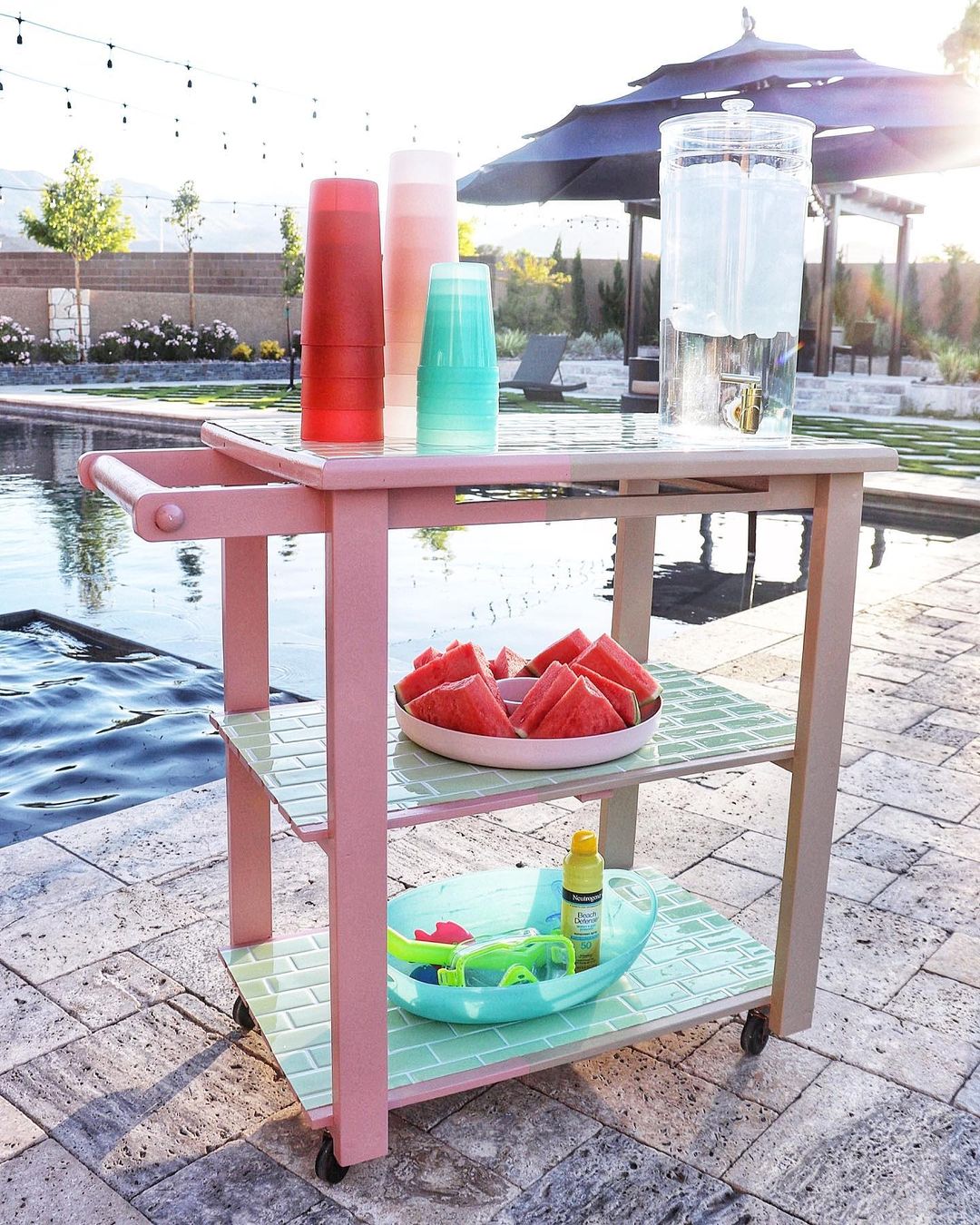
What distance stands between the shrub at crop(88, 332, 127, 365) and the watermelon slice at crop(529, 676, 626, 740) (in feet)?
60.8

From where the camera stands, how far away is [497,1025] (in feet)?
5.26

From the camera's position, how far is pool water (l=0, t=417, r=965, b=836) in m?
3.94

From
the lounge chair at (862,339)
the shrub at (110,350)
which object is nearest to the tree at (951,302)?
the lounge chair at (862,339)

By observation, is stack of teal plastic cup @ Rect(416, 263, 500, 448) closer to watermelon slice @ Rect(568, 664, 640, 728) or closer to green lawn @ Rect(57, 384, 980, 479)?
watermelon slice @ Rect(568, 664, 640, 728)

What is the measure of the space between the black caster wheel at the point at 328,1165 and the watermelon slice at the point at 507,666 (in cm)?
73

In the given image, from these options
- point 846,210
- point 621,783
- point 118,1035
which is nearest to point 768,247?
point 621,783

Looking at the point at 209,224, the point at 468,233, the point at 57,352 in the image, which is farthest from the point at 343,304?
the point at 209,224

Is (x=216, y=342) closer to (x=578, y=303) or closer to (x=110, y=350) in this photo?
(x=110, y=350)

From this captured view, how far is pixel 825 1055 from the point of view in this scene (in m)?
1.75

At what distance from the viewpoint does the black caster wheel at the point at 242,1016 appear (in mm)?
1738

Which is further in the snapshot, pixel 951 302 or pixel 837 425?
pixel 951 302

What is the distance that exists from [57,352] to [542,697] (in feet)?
61.3

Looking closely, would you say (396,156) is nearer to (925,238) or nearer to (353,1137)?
(353,1137)

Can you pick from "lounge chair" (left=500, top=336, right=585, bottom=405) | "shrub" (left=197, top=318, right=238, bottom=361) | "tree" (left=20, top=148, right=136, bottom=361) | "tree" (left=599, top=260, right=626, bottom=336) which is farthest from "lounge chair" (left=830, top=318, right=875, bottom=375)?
"tree" (left=20, top=148, right=136, bottom=361)
